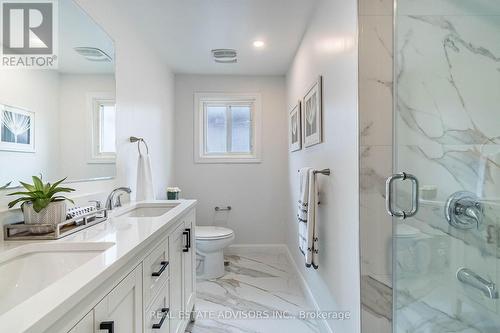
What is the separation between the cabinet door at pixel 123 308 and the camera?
2.50ft

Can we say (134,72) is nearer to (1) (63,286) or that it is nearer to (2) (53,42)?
(2) (53,42)

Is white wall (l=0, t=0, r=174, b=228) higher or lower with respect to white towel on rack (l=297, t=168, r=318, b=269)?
higher

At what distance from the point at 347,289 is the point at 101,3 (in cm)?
221

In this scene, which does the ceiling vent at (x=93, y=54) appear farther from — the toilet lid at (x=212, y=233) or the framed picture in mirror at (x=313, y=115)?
the toilet lid at (x=212, y=233)

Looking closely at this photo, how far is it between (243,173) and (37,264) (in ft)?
9.18

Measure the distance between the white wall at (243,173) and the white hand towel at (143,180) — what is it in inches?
51.5

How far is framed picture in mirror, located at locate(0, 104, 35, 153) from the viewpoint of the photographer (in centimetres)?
111

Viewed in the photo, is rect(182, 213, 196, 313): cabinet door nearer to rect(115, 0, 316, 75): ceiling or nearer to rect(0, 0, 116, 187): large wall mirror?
rect(0, 0, 116, 187): large wall mirror

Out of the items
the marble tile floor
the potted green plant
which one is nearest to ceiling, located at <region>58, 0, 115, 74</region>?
the potted green plant

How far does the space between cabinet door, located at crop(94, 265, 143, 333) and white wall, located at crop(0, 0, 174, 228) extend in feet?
1.93

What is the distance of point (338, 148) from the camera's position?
1630mm

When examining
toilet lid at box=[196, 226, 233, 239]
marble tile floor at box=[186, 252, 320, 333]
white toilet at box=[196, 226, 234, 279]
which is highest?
toilet lid at box=[196, 226, 233, 239]

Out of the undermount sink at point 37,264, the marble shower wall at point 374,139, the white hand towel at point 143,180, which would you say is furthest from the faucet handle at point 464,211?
the white hand towel at point 143,180

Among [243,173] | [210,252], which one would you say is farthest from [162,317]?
[243,173]
